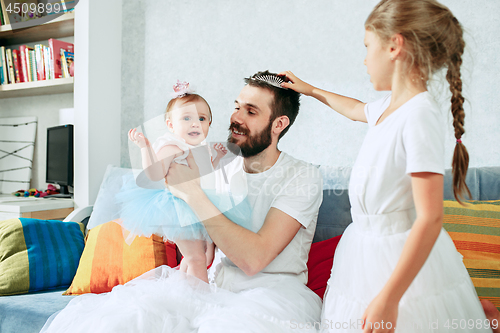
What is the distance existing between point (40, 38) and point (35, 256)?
6.72ft

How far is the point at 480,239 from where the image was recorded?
1204 mm

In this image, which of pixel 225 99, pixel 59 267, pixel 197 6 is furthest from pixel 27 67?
pixel 59 267

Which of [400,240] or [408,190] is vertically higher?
[408,190]

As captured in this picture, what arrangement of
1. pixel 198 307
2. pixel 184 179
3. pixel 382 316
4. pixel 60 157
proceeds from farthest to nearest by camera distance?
pixel 60 157
pixel 184 179
pixel 198 307
pixel 382 316

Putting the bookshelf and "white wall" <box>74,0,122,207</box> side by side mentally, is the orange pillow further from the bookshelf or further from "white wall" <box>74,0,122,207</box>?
the bookshelf

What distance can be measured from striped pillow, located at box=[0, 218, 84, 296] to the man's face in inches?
40.9

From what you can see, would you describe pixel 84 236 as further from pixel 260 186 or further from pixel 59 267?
pixel 260 186

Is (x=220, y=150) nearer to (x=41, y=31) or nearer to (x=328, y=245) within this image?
(x=328, y=245)

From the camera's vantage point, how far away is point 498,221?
122 cm

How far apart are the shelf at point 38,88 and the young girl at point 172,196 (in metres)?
1.67

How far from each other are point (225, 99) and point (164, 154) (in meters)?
1.16

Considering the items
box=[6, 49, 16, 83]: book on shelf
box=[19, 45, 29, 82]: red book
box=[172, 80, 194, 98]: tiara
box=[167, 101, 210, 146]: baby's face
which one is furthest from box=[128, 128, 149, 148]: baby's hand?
box=[6, 49, 16, 83]: book on shelf

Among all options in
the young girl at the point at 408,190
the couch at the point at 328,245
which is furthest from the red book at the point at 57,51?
the young girl at the point at 408,190

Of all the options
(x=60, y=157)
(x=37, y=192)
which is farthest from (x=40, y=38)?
(x=37, y=192)
